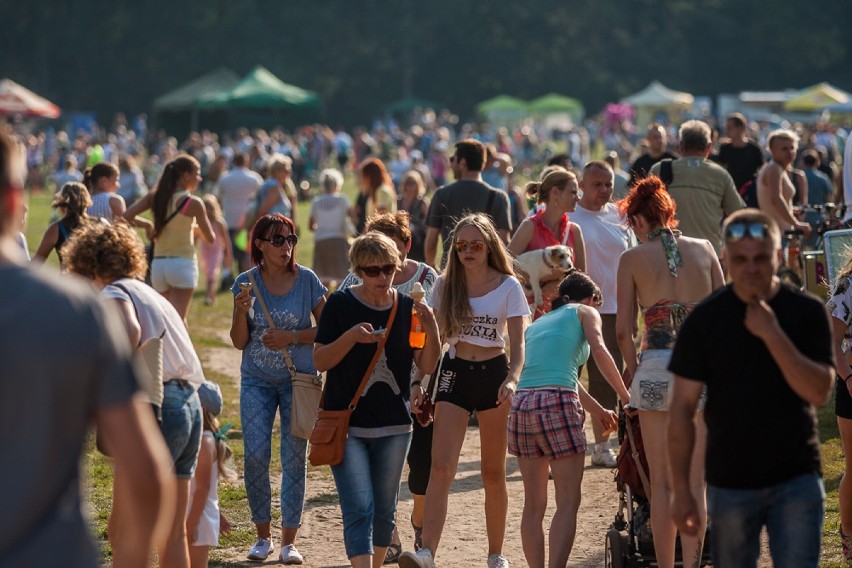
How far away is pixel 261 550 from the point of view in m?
7.32

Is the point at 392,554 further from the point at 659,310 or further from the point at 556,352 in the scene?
the point at 659,310


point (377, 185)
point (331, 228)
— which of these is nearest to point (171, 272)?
point (377, 185)

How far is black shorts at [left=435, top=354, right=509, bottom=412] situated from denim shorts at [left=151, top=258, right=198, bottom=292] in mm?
5438

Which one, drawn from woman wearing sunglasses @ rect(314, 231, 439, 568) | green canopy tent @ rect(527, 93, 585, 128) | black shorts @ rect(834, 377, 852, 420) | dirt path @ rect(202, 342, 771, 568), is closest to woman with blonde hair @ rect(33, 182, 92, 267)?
dirt path @ rect(202, 342, 771, 568)

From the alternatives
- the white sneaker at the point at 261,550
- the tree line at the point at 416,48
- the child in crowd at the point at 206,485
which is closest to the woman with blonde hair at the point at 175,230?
the white sneaker at the point at 261,550

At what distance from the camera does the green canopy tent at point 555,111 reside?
6178 cm

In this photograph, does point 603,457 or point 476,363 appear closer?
point 476,363

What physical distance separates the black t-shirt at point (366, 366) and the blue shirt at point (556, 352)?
649 mm

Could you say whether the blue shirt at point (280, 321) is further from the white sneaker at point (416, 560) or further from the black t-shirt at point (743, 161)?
the black t-shirt at point (743, 161)

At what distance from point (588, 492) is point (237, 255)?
1117 centimetres

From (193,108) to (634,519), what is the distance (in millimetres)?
47659

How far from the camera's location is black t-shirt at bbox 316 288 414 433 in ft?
19.8

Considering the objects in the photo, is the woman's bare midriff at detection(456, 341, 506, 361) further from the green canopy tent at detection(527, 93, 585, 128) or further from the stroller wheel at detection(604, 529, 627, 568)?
the green canopy tent at detection(527, 93, 585, 128)

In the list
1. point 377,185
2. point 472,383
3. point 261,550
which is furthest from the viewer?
point 377,185
